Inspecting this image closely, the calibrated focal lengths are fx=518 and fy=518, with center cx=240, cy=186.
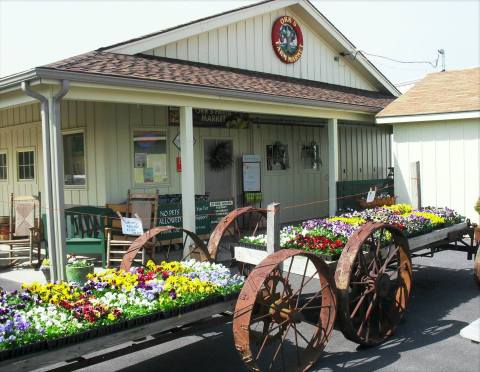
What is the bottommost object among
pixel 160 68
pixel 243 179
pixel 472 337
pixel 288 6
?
pixel 472 337

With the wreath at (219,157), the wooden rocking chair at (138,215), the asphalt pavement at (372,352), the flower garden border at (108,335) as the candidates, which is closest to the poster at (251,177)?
the wreath at (219,157)


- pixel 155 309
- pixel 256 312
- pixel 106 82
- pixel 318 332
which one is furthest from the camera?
pixel 106 82

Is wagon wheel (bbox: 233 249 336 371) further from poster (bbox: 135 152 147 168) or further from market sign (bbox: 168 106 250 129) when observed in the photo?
market sign (bbox: 168 106 250 129)

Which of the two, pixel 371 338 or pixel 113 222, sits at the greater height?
pixel 113 222

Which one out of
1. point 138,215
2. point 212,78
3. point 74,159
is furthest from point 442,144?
point 74,159

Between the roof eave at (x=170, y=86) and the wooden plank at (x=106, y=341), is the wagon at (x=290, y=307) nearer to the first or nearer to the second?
the wooden plank at (x=106, y=341)

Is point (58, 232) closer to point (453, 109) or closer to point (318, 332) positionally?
point (318, 332)

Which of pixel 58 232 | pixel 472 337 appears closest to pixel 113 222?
pixel 58 232

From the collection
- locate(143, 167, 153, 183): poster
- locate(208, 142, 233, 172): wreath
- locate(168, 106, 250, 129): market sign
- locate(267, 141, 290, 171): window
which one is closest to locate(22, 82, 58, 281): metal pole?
locate(143, 167, 153, 183): poster

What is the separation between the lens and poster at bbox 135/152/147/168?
1042 centimetres

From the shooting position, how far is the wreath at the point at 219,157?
39.1ft

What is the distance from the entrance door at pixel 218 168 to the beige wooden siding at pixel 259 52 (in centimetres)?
189

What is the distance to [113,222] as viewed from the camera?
9469mm

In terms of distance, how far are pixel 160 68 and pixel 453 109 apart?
6.13 m
